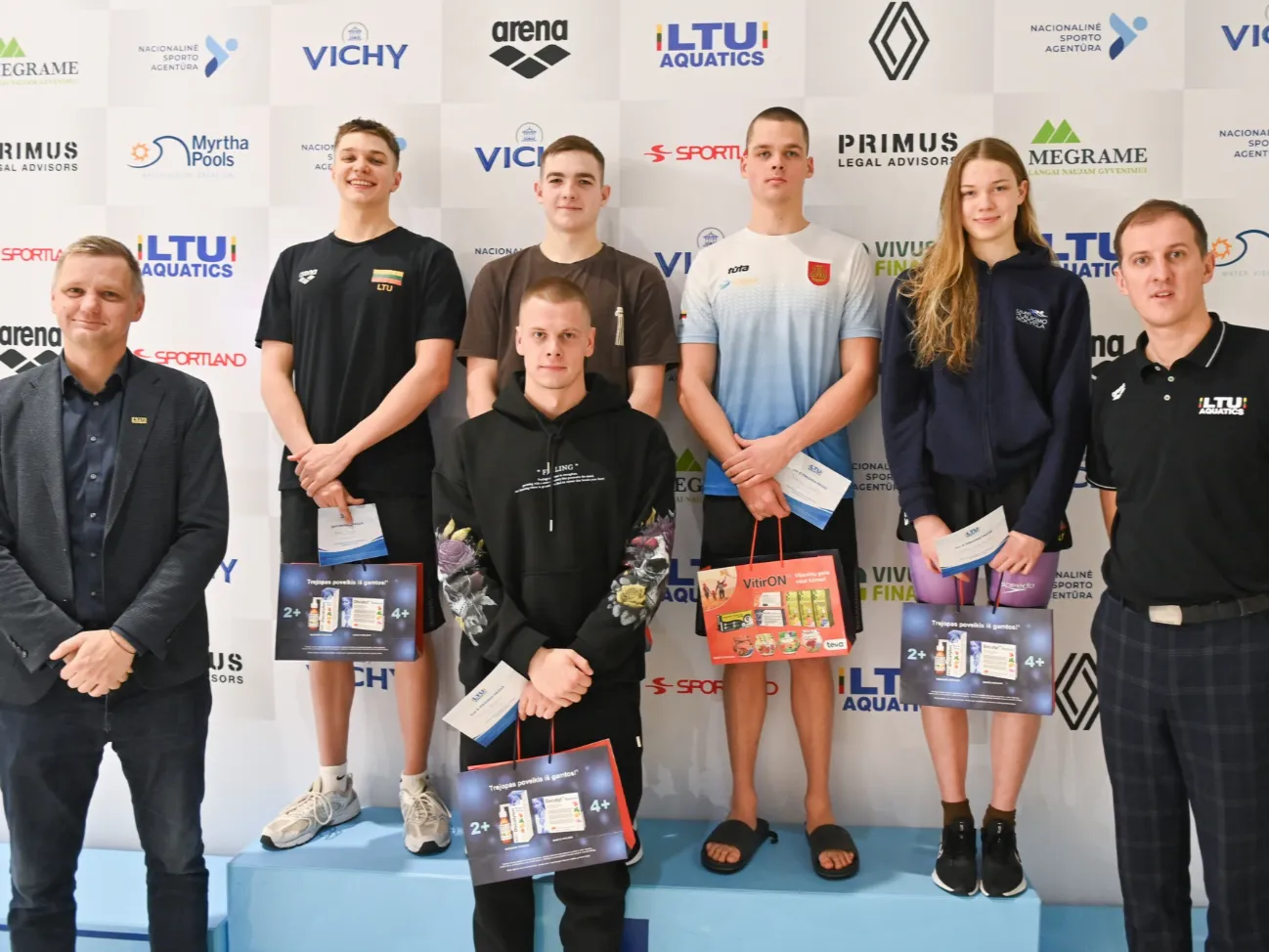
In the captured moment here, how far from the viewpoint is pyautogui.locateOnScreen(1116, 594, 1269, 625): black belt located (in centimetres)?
190

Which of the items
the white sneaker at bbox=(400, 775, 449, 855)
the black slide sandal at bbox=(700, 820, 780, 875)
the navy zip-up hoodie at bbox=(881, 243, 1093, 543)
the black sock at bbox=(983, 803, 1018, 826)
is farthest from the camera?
the white sneaker at bbox=(400, 775, 449, 855)

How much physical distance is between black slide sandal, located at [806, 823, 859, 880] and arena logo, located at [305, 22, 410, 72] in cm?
271

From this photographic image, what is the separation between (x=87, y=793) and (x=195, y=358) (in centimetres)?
158

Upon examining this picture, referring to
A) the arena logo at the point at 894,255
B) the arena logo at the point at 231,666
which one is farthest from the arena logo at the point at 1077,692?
the arena logo at the point at 231,666

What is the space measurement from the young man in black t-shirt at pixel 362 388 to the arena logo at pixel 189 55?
0.71 m

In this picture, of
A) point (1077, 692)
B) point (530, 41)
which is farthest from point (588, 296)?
point (1077, 692)

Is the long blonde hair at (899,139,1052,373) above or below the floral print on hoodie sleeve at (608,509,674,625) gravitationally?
above

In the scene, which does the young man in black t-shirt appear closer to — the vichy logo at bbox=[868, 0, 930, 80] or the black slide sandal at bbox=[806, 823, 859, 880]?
the black slide sandal at bbox=[806, 823, 859, 880]

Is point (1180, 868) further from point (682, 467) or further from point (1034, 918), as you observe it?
point (682, 467)

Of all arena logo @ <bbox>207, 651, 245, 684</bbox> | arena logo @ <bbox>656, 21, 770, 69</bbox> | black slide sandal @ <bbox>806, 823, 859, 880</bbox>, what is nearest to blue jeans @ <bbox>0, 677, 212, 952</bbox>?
arena logo @ <bbox>207, 651, 245, 684</bbox>

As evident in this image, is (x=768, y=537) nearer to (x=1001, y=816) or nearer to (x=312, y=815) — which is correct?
(x=1001, y=816)

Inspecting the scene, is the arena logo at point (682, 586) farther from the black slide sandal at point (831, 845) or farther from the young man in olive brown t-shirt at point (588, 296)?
the black slide sandal at point (831, 845)

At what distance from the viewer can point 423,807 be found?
8.99ft

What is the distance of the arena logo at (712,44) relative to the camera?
2.91 metres
